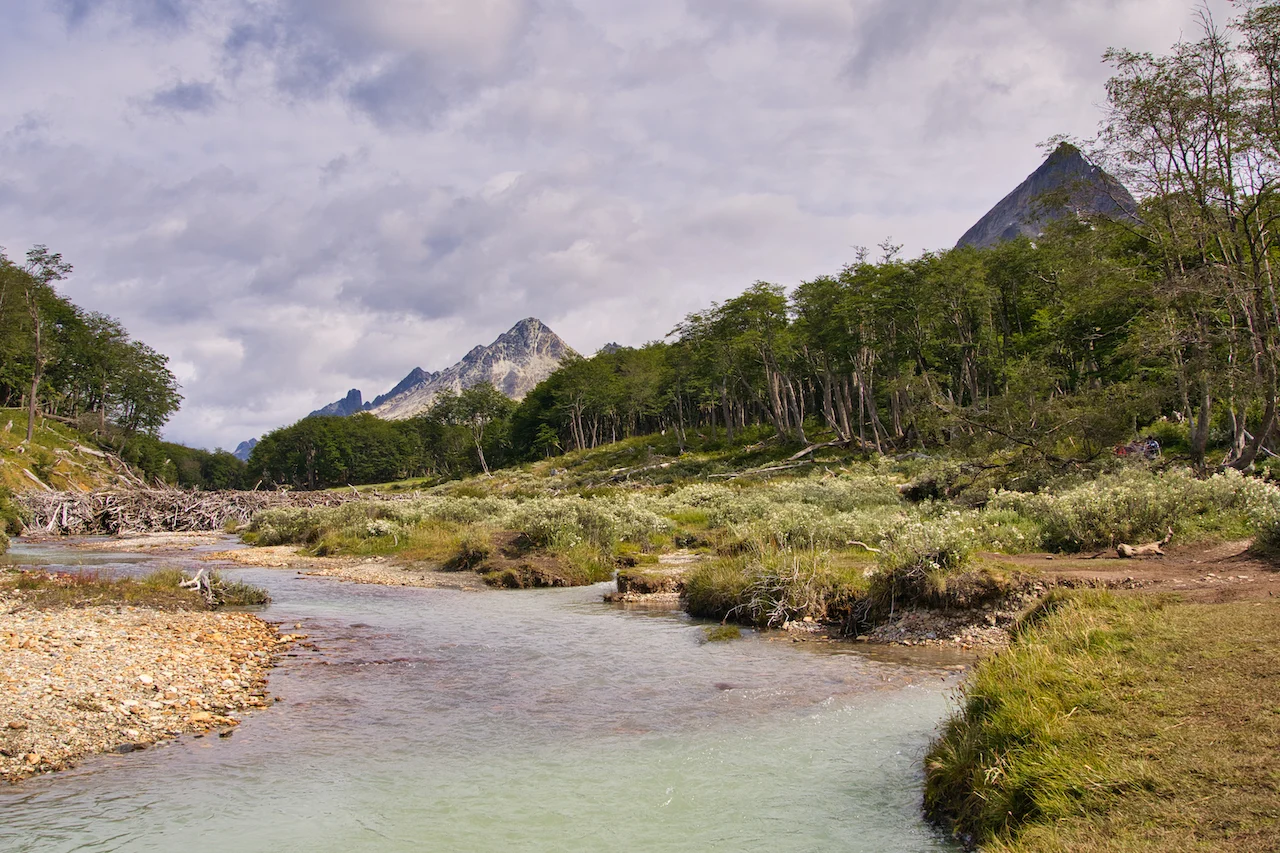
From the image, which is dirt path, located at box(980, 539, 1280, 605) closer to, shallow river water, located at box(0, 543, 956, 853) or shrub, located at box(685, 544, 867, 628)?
shrub, located at box(685, 544, 867, 628)

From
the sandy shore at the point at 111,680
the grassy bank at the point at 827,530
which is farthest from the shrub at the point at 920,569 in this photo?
the sandy shore at the point at 111,680

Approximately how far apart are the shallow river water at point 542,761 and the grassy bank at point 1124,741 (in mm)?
790

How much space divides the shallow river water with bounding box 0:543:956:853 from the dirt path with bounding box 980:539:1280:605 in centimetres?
331

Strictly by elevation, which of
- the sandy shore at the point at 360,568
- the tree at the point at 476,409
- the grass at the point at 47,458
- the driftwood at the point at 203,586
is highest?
the tree at the point at 476,409

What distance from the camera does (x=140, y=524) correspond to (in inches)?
1882

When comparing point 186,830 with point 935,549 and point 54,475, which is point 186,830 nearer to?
point 935,549

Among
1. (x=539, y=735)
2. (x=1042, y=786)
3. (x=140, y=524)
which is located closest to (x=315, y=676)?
(x=539, y=735)

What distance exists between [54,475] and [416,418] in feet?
287

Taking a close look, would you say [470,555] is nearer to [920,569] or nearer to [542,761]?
[920,569]

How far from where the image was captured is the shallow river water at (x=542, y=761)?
20.9 feet

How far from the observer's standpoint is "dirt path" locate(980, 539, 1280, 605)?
10.2 meters

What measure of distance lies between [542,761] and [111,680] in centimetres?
630

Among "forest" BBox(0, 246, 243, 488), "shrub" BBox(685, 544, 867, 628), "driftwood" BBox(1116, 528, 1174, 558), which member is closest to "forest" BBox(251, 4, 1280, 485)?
"driftwood" BBox(1116, 528, 1174, 558)

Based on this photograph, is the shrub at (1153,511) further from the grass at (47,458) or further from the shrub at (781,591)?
the grass at (47,458)
